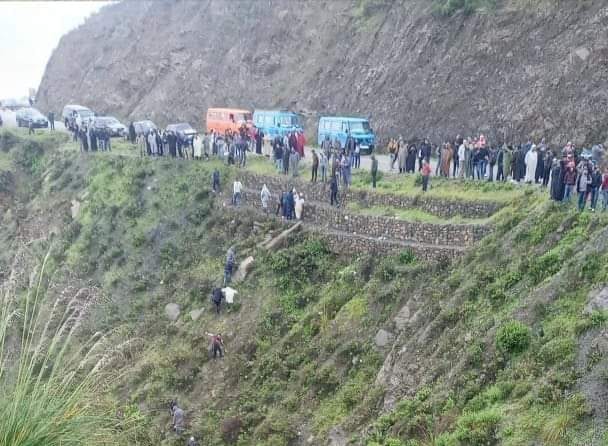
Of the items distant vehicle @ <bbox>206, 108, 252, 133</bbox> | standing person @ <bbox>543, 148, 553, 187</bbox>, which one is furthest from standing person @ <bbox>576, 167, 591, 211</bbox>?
distant vehicle @ <bbox>206, 108, 252, 133</bbox>

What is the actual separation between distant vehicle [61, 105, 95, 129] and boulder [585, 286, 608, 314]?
3523cm

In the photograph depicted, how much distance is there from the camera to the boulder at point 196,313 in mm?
24078

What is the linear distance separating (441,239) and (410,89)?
46.3 ft

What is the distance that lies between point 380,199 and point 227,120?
16079 mm

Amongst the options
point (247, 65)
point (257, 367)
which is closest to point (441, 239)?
point (257, 367)

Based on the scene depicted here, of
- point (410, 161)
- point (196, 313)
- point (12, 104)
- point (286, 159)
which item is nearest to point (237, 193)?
point (286, 159)

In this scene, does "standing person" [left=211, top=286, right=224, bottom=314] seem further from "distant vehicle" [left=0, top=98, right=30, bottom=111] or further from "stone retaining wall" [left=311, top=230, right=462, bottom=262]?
"distant vehicle" [left=0, top=98, right=30, bottom=111]

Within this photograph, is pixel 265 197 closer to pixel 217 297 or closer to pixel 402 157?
pixel 217 297

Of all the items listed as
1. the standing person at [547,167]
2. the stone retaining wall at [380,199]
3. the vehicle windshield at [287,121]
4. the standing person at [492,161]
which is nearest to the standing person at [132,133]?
the vehicle windshield at [287,121]

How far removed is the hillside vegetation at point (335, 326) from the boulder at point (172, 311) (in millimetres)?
246

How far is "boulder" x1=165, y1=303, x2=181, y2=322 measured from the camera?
25.0 meters

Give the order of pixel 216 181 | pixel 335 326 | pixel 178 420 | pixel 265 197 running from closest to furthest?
1. pixel 178 420
2. pixel 335 326
3. pixel 265 197
4. pixel 216 181

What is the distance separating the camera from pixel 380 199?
79.7 ft

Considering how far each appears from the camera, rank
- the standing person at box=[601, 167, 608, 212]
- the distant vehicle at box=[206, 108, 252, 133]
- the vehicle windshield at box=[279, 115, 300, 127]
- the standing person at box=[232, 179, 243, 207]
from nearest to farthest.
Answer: the standing person at box=[601, 167, 608, 212], the standing person at box=[232, 179, 243, 207], the vehicle windshield at box=[279, 115, 300, 127], the distant vehicle at box=[206, 108, 252, 133]
